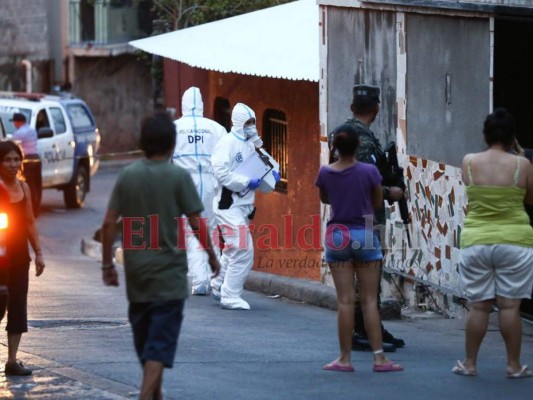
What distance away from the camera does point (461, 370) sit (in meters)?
9.45

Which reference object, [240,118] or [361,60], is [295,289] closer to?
[240,118]

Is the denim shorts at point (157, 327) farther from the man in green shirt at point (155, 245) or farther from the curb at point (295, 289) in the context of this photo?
the curb at point (295, 289)

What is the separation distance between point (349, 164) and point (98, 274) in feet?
31.9

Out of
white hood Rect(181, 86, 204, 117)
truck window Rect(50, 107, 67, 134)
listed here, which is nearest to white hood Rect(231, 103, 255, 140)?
white hood Rect(181, 86, 204, 117)

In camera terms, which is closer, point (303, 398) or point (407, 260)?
point (303, 398)

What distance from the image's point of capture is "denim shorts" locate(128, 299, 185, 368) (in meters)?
7.88

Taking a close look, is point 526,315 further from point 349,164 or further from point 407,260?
point 349,164

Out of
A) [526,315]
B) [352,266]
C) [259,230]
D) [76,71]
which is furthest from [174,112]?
[76,71]

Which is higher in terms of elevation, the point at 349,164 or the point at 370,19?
the point at 370,19

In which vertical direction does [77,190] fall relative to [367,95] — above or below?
below

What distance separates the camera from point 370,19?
14.1 m

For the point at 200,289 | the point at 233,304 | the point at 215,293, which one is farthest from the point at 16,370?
the point at 200,289

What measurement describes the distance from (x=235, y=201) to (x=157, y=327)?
5.81 m

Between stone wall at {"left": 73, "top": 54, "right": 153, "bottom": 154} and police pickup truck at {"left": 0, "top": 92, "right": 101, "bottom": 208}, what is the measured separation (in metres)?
9.96
